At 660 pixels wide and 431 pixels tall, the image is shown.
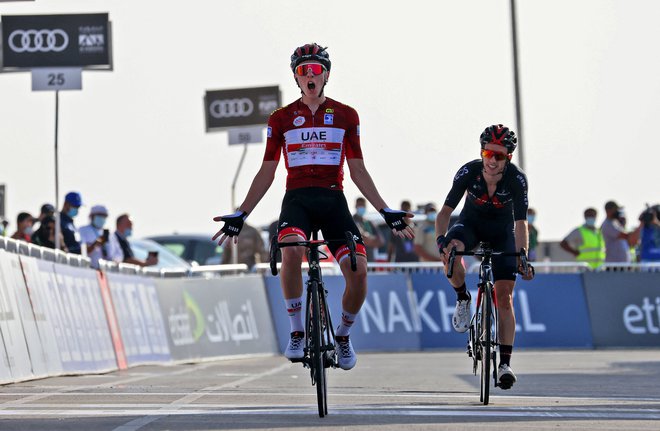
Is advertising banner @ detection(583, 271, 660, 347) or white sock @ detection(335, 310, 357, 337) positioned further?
advertising banner @ detection(583, 271, 660, 347)

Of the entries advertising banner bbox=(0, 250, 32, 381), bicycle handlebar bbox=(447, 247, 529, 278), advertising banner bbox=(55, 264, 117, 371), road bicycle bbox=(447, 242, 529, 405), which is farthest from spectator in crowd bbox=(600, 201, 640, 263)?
bicycle handlebar bbox=(447, 247, 529, 278)

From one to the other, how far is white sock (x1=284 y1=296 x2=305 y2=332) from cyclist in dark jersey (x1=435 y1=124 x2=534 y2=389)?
195cm

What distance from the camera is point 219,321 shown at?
2570cm

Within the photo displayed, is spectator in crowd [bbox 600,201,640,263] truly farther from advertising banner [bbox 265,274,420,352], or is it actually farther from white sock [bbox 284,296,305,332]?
white sock [bbox 284,296,305,332]

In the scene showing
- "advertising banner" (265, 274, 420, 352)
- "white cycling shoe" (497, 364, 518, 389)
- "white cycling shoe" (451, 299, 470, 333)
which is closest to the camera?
"white cycling shoe" (497, 364, 518, 389)

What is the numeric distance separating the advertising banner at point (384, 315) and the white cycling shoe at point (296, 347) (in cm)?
1623

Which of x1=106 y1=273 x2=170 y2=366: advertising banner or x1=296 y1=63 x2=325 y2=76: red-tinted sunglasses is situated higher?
x1=296 y1=63 x2=325 y2=76: red-tinted sunglasses

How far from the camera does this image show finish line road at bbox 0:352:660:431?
11031mm

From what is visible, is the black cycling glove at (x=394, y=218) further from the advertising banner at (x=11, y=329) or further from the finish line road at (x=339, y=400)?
the advertising banner at (x=11, y=329)

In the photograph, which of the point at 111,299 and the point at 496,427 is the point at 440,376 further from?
the point at 496,427

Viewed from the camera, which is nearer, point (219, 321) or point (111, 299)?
point (111, 299)

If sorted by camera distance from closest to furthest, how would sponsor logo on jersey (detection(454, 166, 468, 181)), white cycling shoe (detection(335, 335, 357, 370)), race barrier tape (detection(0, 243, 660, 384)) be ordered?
white cycling shoe (detection(335, 335, 357, 370)), sponsor logo on jersey (detection(454, 166, 468, 181)), race barrier tape (detection(0, 243, 660, 384))

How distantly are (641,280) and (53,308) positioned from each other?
1309cm

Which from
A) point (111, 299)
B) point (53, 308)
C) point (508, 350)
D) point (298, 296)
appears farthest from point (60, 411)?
point (111, 299)
